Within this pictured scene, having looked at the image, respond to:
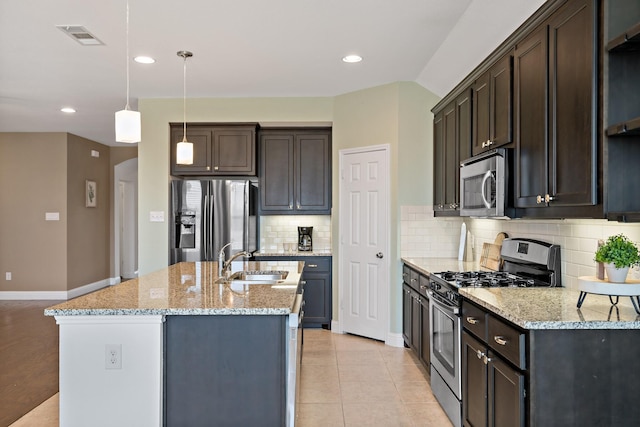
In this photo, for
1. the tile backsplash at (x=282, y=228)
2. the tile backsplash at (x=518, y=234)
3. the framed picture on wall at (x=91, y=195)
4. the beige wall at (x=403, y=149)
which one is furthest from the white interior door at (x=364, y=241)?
the framed picture on wall at (x=91, y=195)

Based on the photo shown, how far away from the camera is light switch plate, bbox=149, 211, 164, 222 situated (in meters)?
5.46

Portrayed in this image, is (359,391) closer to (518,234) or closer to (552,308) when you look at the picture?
(518,234)

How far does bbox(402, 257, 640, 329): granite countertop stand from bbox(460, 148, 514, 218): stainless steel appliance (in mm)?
523

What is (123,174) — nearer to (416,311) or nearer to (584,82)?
(416,311)

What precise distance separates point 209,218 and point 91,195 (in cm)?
385

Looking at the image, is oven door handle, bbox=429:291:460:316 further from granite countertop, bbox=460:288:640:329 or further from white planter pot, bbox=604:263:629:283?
white planter pot, bbox=604:263:629:283

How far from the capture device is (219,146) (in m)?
5.49

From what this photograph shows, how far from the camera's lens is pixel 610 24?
6.42ft

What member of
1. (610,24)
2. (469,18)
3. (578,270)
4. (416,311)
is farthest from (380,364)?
(610,24)

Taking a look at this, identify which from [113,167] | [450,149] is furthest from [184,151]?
[113,167]

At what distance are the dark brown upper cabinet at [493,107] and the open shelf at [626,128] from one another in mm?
918

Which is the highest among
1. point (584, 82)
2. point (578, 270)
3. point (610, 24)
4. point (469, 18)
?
point (469, 18)

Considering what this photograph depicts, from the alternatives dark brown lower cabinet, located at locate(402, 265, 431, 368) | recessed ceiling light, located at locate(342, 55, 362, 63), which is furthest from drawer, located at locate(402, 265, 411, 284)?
recessed ceiling light, located at locate(342, 55, 362, 63)

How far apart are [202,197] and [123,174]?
4.42 m
